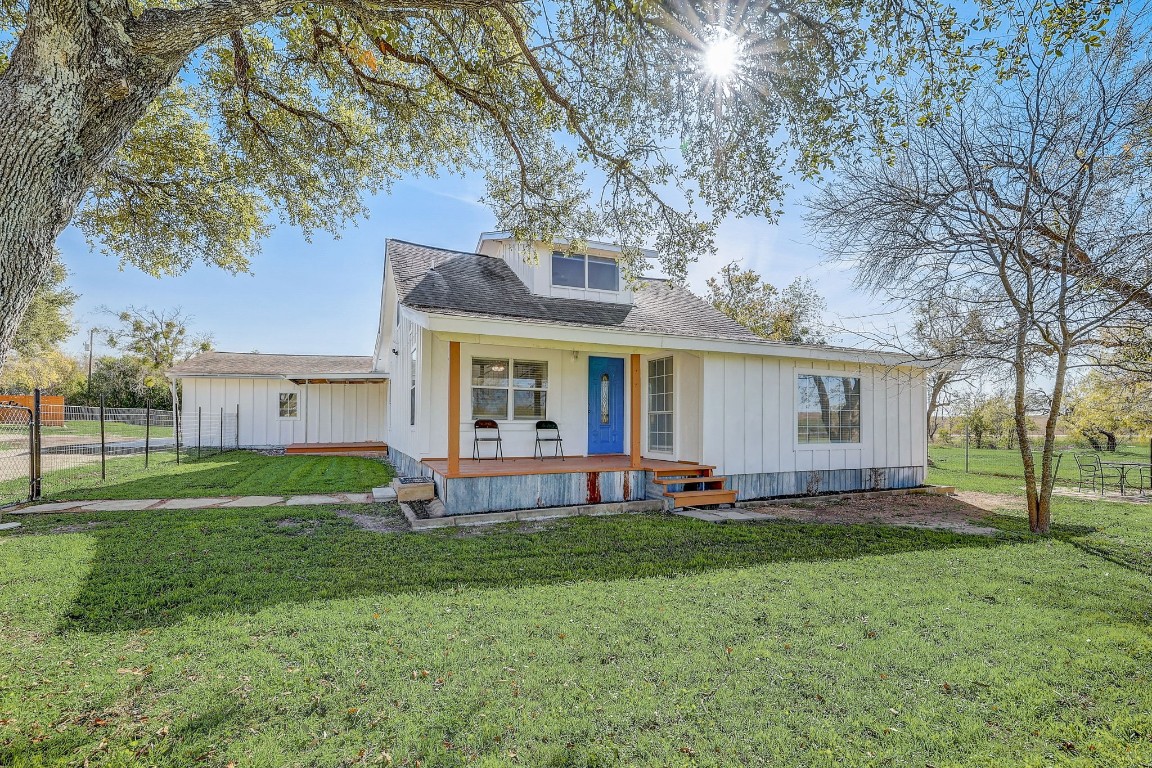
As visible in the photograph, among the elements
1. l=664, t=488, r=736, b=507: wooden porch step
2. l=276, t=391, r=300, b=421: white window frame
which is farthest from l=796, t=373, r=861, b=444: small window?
l=276, t=391, r=300, b=421: white window frame

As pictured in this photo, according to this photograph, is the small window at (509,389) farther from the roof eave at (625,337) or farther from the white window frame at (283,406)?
the white window frame at (283,406)

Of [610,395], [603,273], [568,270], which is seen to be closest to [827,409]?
[610,395]

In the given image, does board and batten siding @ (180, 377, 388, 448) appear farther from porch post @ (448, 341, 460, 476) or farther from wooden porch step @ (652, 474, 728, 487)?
wooden porch step @ (652, 474, 728, 487)

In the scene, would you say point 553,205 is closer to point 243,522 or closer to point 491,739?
point 243,522

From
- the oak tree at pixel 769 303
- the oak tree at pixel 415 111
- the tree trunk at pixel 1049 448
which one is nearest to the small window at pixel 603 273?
the oak tree at pixel 415 111

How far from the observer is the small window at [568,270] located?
10672 millimetres

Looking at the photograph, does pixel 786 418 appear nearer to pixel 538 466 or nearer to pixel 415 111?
pixel 538 466

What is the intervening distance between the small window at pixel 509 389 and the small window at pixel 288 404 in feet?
39.3

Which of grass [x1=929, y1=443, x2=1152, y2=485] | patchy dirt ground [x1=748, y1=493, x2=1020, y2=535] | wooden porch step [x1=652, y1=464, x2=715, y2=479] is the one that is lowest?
grass [x1=929, y1=443, x2=1152, y2=485]

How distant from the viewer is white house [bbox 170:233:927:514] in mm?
7656

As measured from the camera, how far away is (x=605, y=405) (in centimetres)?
1016

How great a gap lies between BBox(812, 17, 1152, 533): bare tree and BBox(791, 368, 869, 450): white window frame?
2.07 meters

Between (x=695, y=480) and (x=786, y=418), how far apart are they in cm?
235

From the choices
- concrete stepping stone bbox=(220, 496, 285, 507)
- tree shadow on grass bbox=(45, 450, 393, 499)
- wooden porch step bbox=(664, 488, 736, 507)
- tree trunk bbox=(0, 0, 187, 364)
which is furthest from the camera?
tree shadow on grass bbox=(45, 450, 393, 499)
